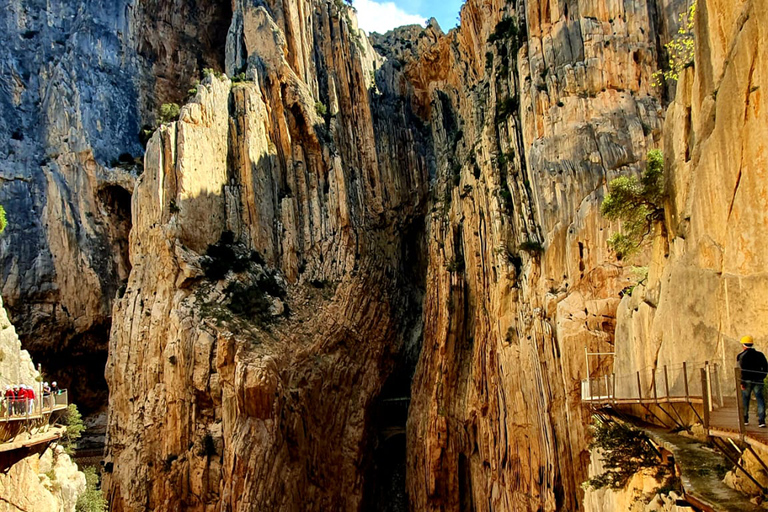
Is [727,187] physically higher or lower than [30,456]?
higher

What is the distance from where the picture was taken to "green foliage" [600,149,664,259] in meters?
14.5

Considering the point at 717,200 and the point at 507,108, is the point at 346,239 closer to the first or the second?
the point at 507,108

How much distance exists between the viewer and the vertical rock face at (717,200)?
8.65 meters

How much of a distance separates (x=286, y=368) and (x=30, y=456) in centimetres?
1664

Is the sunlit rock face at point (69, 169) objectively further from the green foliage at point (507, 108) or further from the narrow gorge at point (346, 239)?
the green foliage at point (507, 108)

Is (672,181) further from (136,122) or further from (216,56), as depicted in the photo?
(216,56)

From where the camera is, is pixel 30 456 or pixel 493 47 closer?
pixel 30 456

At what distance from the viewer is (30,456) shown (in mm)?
17828

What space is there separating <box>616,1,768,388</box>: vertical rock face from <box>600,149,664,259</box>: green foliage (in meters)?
1.33

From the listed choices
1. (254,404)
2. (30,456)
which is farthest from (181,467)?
(30,456)

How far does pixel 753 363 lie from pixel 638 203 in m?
7.35

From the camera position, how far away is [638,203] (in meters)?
14.9

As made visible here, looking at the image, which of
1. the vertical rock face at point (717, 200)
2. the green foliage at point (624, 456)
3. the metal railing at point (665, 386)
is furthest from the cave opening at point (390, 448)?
the vertical rock face at point (717, 200)

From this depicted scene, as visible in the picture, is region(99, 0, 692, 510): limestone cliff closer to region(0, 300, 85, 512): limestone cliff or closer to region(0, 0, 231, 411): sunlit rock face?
region(0, 0, 231, 411): sunlit rock face
